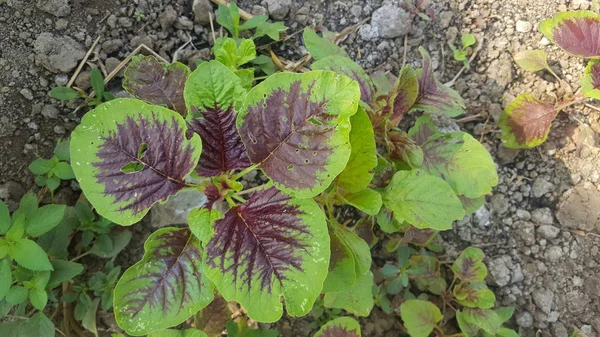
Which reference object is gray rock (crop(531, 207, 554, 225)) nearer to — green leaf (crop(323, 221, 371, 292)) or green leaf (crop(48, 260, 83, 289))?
green leaf (crop(323, 221, 371, 292))

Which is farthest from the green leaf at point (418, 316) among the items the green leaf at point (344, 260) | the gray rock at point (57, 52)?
the gray rock at point (57, 52)

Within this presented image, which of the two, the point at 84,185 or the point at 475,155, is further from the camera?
the point at 475,155

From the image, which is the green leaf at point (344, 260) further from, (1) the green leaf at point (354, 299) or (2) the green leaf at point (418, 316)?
(2) the green leaf at point (418, 316)

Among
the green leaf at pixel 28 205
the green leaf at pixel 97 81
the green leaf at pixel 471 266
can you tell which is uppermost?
the green leaf at pixel 97 81

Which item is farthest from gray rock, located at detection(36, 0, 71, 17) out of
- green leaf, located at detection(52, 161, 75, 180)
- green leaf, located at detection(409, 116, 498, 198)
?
green leaf, located at detection(409, 116, 498, 198)

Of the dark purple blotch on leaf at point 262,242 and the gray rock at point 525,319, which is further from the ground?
the dark purple blotch on leaf at point 262,242

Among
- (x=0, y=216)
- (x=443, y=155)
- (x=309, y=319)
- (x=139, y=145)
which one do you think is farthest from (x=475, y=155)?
(x=0, y=216)

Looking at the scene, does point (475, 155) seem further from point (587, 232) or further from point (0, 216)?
point (0, 216)
